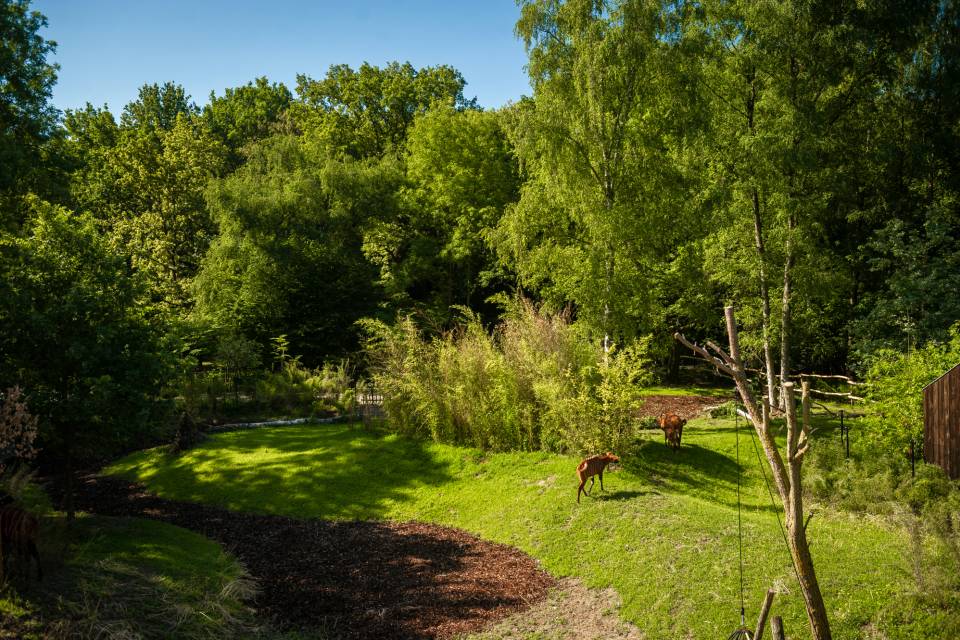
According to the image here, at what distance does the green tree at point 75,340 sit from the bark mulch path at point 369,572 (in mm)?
2874

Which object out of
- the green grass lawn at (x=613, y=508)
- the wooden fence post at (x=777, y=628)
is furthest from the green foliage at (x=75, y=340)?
the wooden fence post at (x=777, y=628)

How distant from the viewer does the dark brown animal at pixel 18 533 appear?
7242 mm

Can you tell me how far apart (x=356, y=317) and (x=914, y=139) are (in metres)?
21.8

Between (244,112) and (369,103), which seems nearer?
(369,103)

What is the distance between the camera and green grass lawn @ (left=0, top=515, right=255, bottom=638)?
6.81 metres

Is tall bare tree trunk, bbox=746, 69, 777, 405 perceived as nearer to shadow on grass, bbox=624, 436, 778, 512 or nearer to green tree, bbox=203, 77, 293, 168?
shadow on grass, bbox=624, 436, 778, 512

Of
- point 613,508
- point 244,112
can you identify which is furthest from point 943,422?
point 244,112

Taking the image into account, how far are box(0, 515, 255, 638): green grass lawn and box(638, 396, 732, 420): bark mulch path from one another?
12525 millimetres

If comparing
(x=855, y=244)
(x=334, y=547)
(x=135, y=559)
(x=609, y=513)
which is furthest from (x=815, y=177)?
(x=135, y=559)

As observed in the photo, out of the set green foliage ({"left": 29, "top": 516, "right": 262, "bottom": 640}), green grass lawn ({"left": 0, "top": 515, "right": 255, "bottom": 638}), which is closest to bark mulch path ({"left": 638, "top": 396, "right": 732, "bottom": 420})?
green foliage ({"left": 29, "top": 516, "right": 262, "bottom": 640})

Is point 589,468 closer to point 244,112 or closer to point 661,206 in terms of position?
point 661,206

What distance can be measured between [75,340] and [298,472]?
6.03 metres

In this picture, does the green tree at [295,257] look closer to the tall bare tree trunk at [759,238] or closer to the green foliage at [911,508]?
the tall bare tree trunk at [759,238]

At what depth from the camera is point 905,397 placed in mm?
12203
